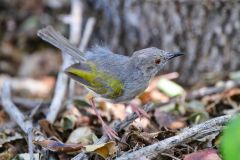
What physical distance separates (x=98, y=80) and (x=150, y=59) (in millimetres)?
502

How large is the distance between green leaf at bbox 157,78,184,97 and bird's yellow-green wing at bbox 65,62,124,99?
1.24m

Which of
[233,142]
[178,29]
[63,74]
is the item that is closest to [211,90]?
[178,29]

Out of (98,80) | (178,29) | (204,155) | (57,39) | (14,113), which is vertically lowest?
(204,155)

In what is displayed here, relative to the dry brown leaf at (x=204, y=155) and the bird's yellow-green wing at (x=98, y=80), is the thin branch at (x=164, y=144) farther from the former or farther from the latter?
the bird's yellow-green wing at (x=98, y=80)

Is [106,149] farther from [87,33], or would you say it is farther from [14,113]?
[87,33]

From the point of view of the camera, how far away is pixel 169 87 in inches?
211

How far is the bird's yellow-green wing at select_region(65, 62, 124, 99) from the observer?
4.14m

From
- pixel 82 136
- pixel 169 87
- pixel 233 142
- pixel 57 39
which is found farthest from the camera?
pixel 169 87

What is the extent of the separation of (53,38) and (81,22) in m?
1.45

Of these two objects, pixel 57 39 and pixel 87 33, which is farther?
pixel 87 33

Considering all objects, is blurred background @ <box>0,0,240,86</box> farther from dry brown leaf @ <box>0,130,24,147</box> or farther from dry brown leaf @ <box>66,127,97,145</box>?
dry brown leaf @ <box>0,130,24,147</box>

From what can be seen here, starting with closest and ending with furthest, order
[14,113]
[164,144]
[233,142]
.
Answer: [233,142]
[164,144]
[14,113]

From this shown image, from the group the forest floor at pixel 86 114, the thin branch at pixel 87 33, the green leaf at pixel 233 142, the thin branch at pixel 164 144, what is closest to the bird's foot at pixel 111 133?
the forest floor at pixel 86 114

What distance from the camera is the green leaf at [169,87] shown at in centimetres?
526
